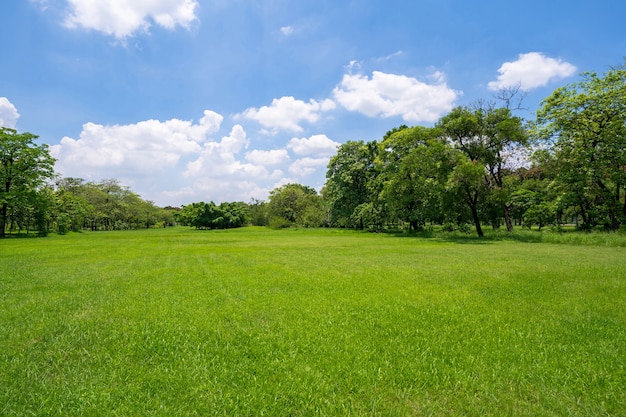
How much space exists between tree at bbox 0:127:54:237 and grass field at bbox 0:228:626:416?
4032 cm

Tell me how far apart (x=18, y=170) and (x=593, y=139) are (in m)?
63.5

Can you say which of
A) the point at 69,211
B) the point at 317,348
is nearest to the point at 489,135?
the point at 317,348

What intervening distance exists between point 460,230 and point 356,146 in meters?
20.9

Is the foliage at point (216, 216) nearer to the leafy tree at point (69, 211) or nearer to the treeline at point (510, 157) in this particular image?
the leafy tree at point (69, 211)

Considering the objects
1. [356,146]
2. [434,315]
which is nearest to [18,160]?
[356,146]

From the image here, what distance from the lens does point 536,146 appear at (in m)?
29.3

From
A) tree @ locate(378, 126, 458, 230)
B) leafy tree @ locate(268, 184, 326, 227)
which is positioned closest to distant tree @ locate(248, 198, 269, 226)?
leafy tree @ locate(268, 184, 326, 227)

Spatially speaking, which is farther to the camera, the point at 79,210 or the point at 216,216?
the point at 216,216

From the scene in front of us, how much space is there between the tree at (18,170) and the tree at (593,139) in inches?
2317

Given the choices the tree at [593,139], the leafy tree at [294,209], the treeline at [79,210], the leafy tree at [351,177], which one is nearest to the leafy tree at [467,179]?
the tree at [593,139]

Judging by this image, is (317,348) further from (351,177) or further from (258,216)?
(258,216)

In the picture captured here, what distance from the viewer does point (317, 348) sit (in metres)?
4.69

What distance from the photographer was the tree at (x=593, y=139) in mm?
24859

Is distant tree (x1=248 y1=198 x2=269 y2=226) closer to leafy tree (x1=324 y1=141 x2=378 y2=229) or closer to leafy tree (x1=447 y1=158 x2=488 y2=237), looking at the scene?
leafy tree (x1=324 y1=141 x2=378 y2=229)
